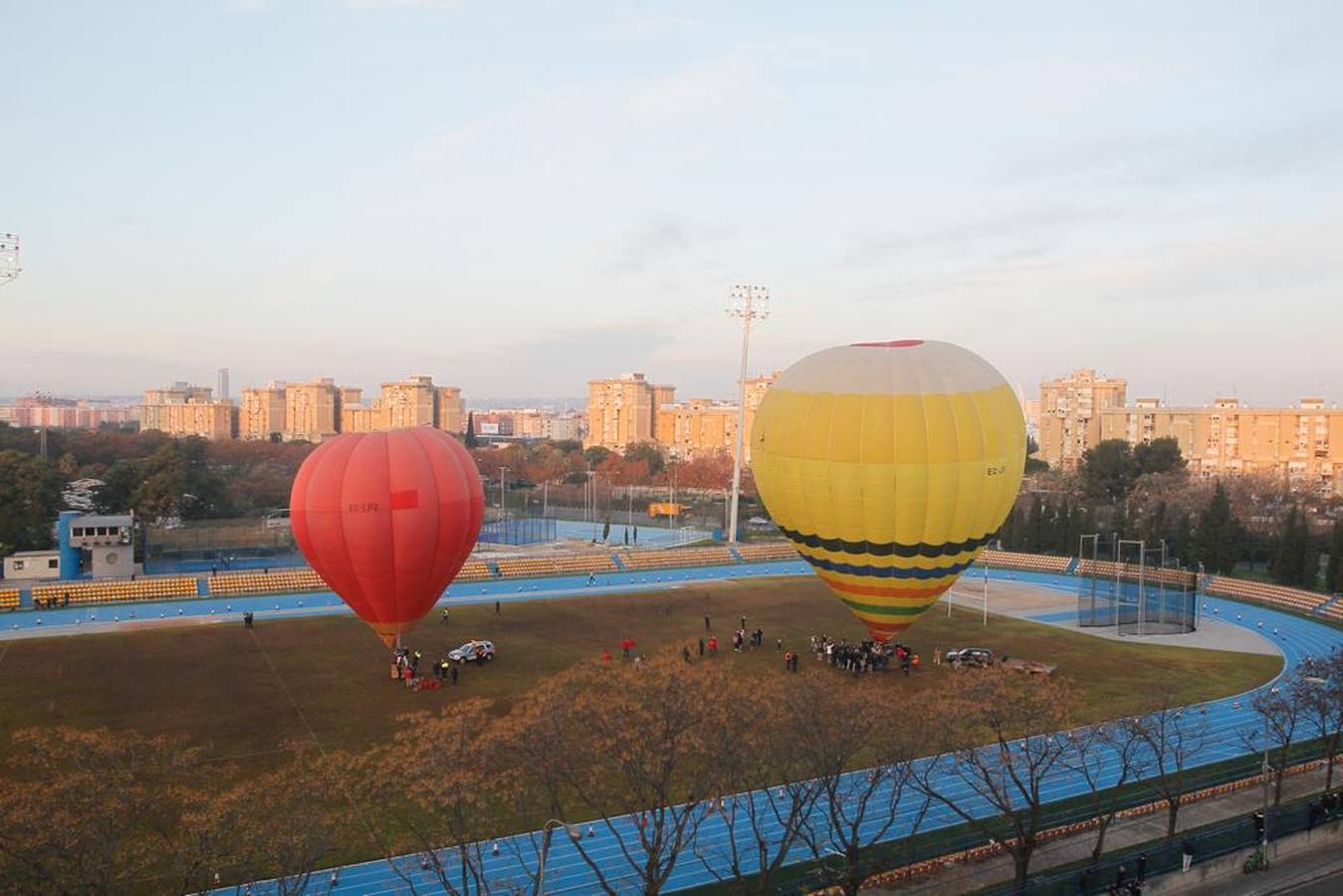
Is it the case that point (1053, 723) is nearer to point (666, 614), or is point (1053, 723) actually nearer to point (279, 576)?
point (666, 614)

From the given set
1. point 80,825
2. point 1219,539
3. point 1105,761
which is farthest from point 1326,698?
point 1219,539

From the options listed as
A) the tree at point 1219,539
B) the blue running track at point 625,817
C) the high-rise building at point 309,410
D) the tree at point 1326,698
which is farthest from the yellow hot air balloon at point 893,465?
the high-rise building at point 309,410

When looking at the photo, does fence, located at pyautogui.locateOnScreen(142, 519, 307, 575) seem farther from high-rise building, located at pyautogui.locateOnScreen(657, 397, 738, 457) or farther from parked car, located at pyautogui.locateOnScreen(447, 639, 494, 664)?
high-rise building, located at pyautogui.locateOnScreen(657, 397, 738, 457)

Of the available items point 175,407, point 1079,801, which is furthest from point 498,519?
point 175,407

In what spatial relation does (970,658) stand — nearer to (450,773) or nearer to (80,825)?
(450,773)

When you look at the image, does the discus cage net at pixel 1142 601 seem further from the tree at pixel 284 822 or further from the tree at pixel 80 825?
the tree at pixel 80 825

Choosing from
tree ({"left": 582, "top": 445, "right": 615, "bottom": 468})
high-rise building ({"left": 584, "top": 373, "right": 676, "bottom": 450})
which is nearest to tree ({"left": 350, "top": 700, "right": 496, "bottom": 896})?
tree ({"left": 582, "top": 445, "right": 615, "bottom": 468})
